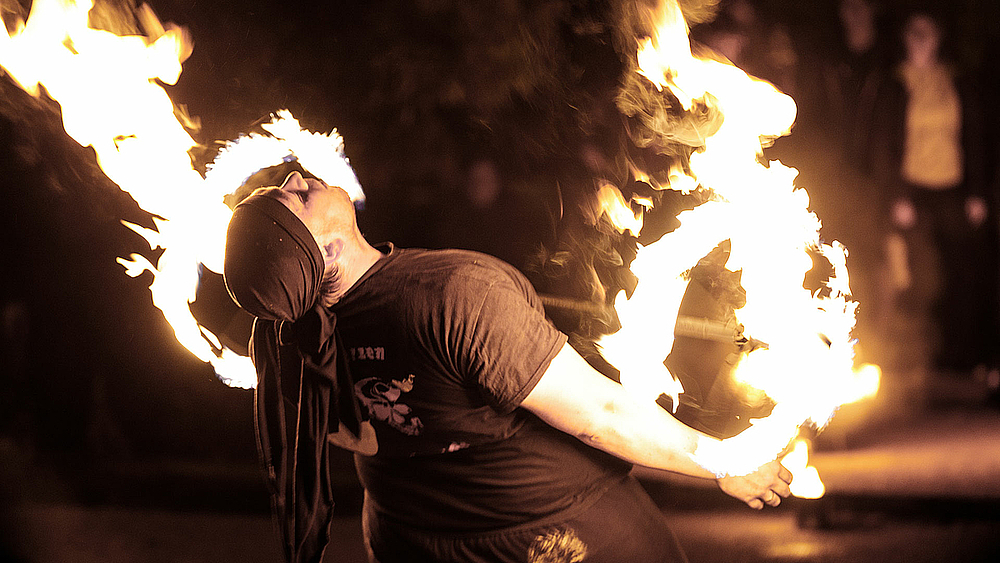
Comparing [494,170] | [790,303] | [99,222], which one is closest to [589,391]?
[790,303]

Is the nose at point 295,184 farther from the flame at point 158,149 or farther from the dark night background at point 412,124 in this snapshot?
the dark night background at point 412,124

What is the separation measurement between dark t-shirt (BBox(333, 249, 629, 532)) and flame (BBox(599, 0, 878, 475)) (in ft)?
1.09

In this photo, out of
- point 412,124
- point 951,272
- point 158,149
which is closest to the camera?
point 158,149

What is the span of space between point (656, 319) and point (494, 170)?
89cm

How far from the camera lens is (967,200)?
3.11 metres

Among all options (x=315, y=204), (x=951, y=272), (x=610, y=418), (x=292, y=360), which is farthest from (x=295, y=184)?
(x=951, y=272)

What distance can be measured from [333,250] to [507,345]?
1.49 ft

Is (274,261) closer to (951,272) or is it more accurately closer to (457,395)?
(457,395)

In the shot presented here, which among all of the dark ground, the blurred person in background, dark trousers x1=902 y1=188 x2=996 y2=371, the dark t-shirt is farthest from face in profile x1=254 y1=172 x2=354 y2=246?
dark trousers x1=902 y1=188 x2=996 y2=371

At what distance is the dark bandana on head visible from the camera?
1387 millimetres

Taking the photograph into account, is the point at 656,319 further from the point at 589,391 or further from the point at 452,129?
the point at 452,129

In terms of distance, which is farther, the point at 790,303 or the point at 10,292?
the point at 10,292

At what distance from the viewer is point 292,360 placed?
1.59 metres

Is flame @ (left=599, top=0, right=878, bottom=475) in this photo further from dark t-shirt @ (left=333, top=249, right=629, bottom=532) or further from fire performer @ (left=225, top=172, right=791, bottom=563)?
dark t-shirt @ (left=333, top=249, right=629, bottom=532)
